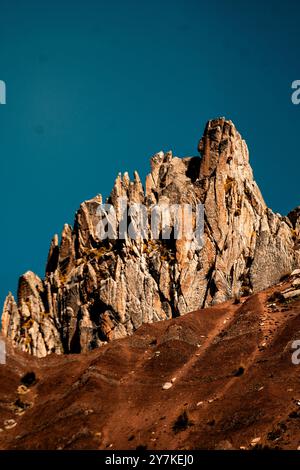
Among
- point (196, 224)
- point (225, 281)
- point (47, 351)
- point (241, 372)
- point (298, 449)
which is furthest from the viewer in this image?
point (196, 224)

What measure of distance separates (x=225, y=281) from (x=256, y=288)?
450cm

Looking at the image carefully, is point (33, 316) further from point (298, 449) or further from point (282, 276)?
point (298, 449)

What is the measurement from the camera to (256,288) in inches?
2835

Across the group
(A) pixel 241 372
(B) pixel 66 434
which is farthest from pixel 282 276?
(B) pixel 66 434

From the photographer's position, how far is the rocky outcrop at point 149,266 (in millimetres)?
68562

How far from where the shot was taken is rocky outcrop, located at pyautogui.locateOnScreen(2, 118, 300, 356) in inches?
2699

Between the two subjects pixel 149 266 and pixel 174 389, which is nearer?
pixel 174 389

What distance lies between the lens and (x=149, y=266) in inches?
2867

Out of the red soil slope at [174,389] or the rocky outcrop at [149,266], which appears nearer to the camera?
the red soil slope at [174,389]

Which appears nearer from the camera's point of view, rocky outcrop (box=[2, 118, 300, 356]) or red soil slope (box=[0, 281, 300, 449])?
red soil slope (box=[0, 281, 300, 449])

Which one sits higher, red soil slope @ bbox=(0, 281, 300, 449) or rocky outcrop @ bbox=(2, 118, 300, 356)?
rocky outcrop @ bbox=(2, 118, 300, 356)

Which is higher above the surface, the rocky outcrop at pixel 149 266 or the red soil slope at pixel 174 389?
the rocky outcrop at pixel 149 266

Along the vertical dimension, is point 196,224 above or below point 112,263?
above

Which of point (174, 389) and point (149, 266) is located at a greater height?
point (149, 266)
